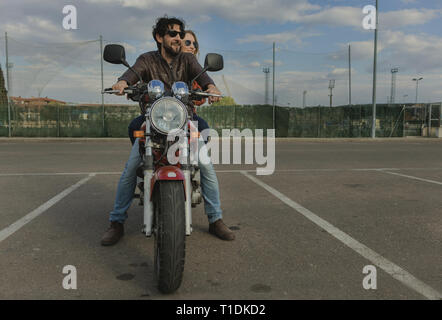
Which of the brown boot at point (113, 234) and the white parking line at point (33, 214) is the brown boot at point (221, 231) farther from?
the white parking line at point (33, 214)

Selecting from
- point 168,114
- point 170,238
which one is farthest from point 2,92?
point 170,238

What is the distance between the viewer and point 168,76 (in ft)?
11.5

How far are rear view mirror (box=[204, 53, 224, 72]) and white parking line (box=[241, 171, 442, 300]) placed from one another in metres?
1.83

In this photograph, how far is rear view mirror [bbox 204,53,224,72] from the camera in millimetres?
3234

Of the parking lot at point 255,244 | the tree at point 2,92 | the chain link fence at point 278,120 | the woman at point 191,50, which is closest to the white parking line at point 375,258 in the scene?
the parking lot at point 255,244

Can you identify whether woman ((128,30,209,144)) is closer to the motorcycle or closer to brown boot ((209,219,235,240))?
the motorcycle

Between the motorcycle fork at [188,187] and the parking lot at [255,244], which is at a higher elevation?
the motorcycle fork at [188,187]

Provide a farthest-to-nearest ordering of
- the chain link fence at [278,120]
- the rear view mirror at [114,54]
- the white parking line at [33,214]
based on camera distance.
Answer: the chain link fence at [278,120] < the white parking line at [33,214] < the rear view mirror at [114,54]

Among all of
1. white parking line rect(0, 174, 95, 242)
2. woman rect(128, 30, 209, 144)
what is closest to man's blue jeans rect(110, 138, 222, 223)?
woman rect(128, 30, 209, 144)

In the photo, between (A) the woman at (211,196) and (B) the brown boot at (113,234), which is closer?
(B) the brown boot at (113,234)

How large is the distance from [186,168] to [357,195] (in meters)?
3.47

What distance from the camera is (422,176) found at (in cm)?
706

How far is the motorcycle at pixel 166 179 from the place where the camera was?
92.9 inches
